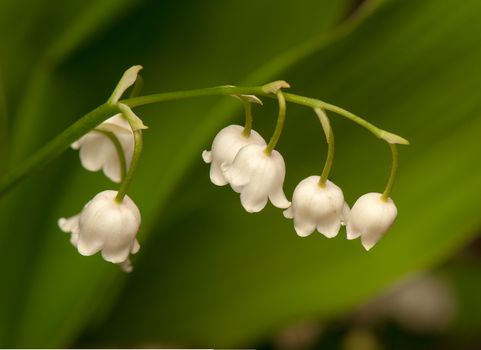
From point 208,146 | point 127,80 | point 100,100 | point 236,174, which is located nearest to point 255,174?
point 236,174

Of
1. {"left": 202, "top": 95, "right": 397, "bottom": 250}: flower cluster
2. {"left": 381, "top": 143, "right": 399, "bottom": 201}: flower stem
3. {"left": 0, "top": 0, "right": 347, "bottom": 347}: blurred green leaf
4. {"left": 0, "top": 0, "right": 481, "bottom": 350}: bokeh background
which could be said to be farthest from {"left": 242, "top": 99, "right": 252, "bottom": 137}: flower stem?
{"left": 0, "top": 0, "right": 347, "bottom": 347}: blurred green leaf

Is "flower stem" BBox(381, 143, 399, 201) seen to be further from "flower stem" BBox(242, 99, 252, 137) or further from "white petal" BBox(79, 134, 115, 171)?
"white petal" BBox(79, 134, 115, 171)

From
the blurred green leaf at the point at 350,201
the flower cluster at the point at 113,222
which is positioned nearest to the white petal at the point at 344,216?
the flower cluster at the point at 113,222

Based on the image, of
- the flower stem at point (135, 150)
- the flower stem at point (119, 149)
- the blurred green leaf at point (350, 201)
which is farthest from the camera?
the blurred green leaf at point (350, 201)

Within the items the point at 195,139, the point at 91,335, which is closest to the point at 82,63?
the point at 195,139

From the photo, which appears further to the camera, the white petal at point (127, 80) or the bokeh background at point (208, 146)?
the bokeh background at point (208, 146)

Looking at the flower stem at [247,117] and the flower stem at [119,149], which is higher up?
the flower stem at [119,149]

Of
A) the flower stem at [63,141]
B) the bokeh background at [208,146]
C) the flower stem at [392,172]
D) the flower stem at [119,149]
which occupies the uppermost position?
the bokeh background at [208,146]

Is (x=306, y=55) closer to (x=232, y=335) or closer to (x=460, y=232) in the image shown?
(x=460, y=232)

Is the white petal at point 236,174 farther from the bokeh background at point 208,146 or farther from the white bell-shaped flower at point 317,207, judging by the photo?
the bokeh background at point 208,146

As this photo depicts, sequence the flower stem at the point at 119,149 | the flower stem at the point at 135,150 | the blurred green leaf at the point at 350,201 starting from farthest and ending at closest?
the blurred green leaf at the point at 350,201 < the flower stem at the point at 119,149 < the flower stem at the point at 135,150
